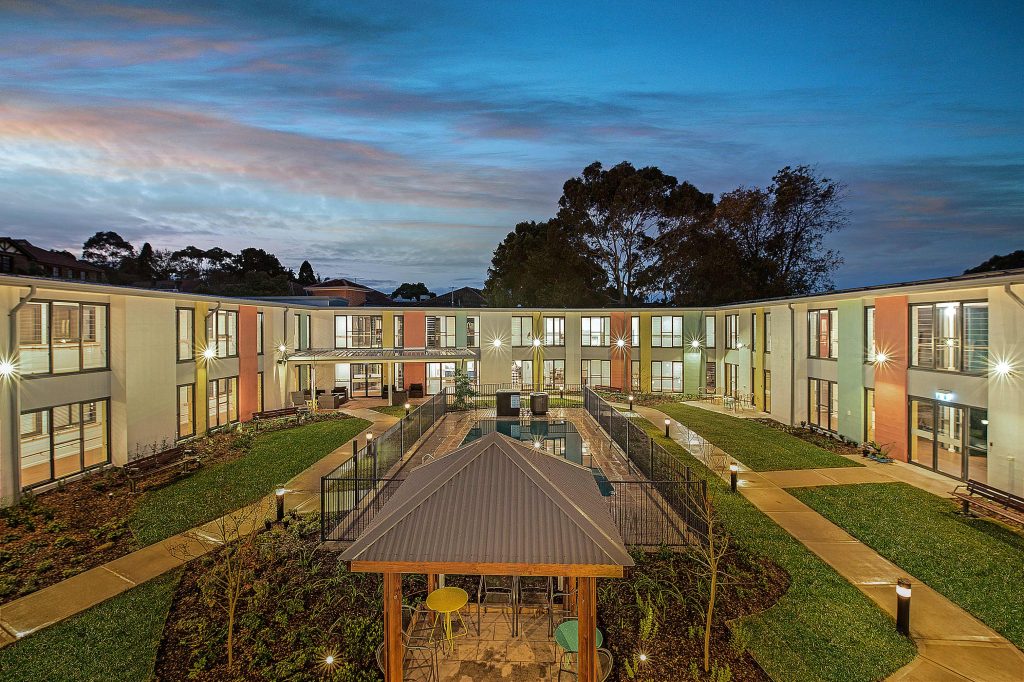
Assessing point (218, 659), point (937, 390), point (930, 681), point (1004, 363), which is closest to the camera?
point (930, 681)

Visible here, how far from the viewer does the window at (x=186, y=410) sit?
17188mm

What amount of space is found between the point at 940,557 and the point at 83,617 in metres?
14.4

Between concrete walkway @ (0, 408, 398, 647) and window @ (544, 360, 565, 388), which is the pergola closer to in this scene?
concrete walkway @ (0, 408, 398, 647)

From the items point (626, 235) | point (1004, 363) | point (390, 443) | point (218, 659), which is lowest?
point (218, 659)

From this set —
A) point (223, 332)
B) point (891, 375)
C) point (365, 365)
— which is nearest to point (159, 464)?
point (223, 332)

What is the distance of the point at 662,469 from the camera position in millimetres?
13086

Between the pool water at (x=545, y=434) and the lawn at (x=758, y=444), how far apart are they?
5.07m

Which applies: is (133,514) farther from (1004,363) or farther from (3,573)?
(1004,363)

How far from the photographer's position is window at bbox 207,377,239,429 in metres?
19.0

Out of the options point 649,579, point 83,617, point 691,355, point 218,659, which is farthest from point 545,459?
point 691,355

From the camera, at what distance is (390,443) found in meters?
14.5

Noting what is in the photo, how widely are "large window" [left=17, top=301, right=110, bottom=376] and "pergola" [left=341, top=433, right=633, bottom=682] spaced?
12.2 meters

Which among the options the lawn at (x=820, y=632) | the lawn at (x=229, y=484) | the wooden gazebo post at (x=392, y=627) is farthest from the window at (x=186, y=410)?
the lawn at (x=820, y=632)

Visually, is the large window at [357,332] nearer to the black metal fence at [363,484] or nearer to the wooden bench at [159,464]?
the black metal fence at [363,484]
